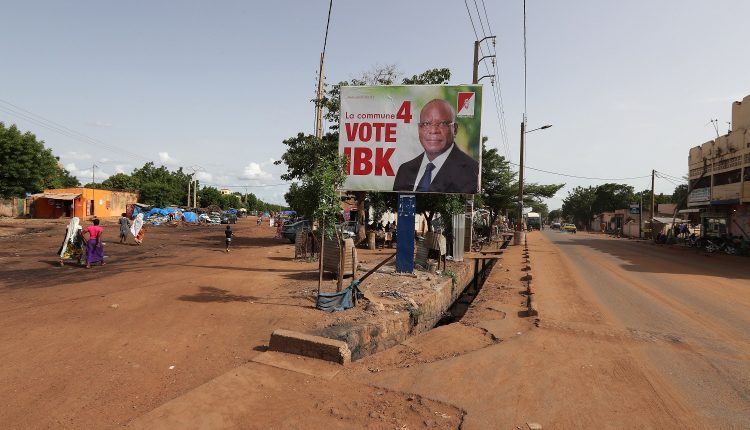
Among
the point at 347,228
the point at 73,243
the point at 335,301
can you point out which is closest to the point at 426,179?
the point at 335,301

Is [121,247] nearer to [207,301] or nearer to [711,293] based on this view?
[207,301]

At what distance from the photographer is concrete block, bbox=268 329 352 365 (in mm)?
5559

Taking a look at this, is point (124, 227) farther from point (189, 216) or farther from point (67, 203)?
point (67, 203)

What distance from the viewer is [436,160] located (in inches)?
504

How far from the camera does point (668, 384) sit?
193 inches

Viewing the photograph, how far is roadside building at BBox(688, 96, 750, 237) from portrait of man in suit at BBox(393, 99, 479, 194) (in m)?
22.3

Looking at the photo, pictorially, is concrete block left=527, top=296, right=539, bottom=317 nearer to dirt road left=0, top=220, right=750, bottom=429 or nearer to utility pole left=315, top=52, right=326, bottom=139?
dirt road left=0, top=220, right=750, bottom=429

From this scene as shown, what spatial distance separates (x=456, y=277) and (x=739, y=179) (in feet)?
77.5

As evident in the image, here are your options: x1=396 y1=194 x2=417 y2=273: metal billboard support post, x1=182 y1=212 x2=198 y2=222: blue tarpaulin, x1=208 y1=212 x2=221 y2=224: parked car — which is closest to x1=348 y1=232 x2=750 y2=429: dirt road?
x1=396 y1=194 x2=417 y2=273: metal billboard support post

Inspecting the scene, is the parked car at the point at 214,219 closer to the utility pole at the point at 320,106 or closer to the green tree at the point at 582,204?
the utility pole at the point at 320,106

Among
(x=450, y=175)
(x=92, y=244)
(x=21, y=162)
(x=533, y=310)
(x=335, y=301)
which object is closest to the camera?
(x=335, y=301)

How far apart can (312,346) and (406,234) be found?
7911mm

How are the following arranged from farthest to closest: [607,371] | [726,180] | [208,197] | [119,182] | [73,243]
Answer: [208,197] → [119,182] → [726,180] → [73,243] → [607,371]

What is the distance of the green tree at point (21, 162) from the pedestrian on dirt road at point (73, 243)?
92.1 feet
